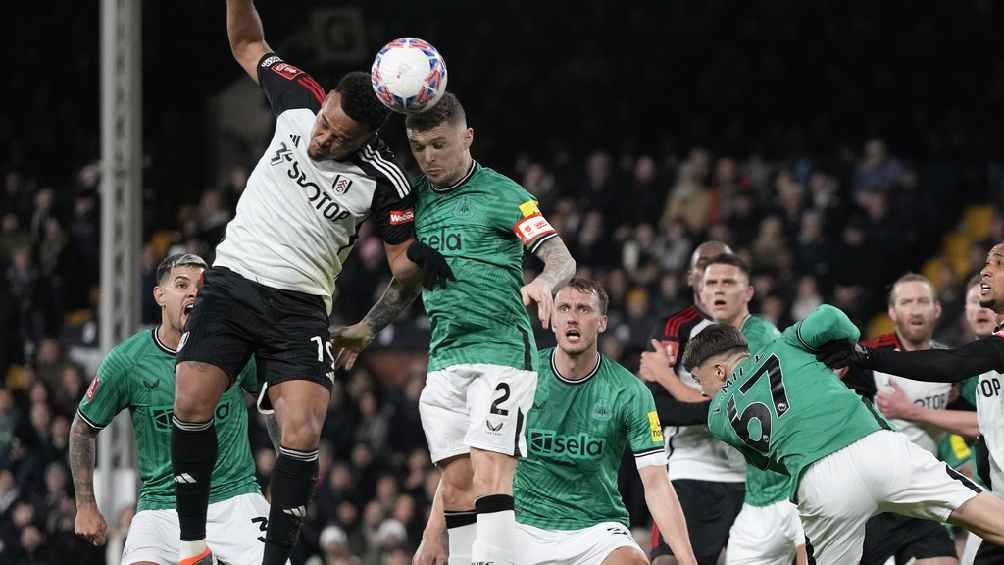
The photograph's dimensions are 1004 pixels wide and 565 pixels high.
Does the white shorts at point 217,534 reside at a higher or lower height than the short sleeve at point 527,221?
lower

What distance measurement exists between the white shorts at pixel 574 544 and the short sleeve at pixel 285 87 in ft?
8.46

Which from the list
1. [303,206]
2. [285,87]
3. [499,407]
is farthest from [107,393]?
[499,407]

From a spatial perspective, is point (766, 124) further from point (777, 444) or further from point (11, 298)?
point (777, 444)

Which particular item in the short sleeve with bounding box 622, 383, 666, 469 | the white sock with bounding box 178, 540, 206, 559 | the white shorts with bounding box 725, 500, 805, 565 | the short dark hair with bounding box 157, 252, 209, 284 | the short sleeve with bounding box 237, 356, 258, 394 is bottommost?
the white shorts with bounding box 725, 500, 805, 565

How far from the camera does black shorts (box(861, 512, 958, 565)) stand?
27.8 feet

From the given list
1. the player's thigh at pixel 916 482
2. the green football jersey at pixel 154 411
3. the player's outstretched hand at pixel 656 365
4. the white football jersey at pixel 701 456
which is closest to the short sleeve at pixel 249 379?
the green football jersey at pixel 154 411

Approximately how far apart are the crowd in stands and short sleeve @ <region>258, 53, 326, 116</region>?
7669 millimetres

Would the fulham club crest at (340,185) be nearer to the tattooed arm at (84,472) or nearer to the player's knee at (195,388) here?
the player's knee at (195,388)

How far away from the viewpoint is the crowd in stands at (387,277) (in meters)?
15.7

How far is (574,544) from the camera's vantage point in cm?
792

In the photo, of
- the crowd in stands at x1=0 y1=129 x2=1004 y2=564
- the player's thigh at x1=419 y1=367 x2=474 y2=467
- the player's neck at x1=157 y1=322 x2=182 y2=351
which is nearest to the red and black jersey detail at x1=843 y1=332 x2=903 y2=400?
the player's thigh at x1=419 y1=367 x2=474 y2=467

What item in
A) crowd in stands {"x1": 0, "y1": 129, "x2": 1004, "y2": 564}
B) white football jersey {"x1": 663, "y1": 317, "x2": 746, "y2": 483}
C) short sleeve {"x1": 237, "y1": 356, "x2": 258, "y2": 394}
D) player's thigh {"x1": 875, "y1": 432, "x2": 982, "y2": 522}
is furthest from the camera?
crowd in stands {"x1": 0, "y1": 129, "x2": 1004, "y2": 564}

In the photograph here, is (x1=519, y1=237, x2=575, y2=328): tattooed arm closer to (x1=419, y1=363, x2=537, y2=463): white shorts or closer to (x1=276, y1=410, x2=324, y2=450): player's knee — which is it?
(x1=419, y1=363, x2=537, y2=463): white shorts

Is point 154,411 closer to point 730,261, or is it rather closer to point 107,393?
point 107,393
